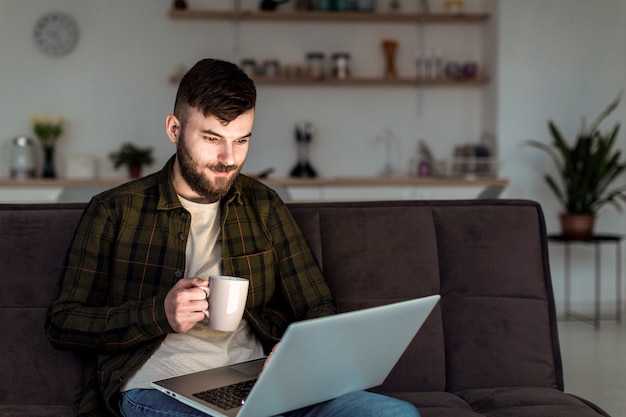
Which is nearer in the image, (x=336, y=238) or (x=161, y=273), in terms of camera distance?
(x=161, y=273)

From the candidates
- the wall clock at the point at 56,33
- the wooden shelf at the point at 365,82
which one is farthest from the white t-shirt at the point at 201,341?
the wall clock at the point at 56,33

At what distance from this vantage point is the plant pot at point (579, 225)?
200 inches

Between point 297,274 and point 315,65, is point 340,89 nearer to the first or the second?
point 315,65

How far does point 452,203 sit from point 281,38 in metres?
4.07

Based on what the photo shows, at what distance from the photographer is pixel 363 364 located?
57.7 inches

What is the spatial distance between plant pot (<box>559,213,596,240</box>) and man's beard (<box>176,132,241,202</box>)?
384cm

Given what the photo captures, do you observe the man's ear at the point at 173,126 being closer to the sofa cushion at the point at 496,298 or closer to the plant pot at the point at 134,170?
the sofa cushion at the point at 496,298

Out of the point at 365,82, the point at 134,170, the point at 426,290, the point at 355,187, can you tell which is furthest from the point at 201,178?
the point at 365,82

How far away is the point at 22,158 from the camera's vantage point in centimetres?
548

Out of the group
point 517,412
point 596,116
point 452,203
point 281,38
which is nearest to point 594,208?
point 596,116

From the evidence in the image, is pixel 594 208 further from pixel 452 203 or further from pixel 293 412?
pixel 293 412

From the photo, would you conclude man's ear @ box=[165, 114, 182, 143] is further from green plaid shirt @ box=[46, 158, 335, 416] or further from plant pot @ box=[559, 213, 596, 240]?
plant pot @ box=[559, 213, 596, 240]

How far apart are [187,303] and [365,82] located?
15.0 feet

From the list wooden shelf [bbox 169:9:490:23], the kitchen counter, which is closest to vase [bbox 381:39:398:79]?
wooden shelf [bbox 169:9:490:23]
